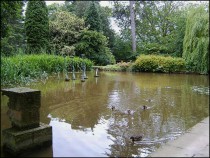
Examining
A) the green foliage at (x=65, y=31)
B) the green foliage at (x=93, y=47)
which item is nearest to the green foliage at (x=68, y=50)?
the green foliage at (x=93, y=47)

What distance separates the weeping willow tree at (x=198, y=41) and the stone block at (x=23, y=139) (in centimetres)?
1247

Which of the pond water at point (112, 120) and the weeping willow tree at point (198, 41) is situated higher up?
the weeping willow tree at point (198, 41)

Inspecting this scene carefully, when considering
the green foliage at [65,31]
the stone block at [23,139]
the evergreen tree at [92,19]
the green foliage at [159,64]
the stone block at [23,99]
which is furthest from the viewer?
the evergreen tree at [92,19]

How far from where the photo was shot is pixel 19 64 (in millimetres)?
9680

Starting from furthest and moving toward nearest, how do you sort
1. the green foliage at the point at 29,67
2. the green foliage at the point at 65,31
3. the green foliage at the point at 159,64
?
the green foliage at the point at 65,31 < the green foliage at the point at 159,64 < the green foliage at the point at 29,67

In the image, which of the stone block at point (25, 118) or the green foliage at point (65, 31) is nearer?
the stone block at point (25, 118)

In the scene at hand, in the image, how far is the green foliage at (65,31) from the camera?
20.7 m

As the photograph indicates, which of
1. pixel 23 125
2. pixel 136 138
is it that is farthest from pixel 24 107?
pixel 136 138

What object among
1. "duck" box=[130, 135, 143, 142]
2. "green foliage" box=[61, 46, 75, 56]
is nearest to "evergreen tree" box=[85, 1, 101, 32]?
"green foliage" box=[61, 46, 75, 56]

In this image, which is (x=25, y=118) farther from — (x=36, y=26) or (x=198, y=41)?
(x=36, y=26)

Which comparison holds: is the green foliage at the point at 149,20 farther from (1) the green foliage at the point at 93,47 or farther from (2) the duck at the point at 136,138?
(2) the duck at the point at 136,138

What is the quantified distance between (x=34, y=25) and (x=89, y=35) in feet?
13.2

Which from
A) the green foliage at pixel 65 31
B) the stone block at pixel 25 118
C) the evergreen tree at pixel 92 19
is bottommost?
the stone block at pixel 25 118

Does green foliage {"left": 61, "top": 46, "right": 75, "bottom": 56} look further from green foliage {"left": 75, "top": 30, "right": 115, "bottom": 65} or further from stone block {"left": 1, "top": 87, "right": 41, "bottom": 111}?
stone block {"left": 1, "top": 87, "right": 41, "bottom": 111}
